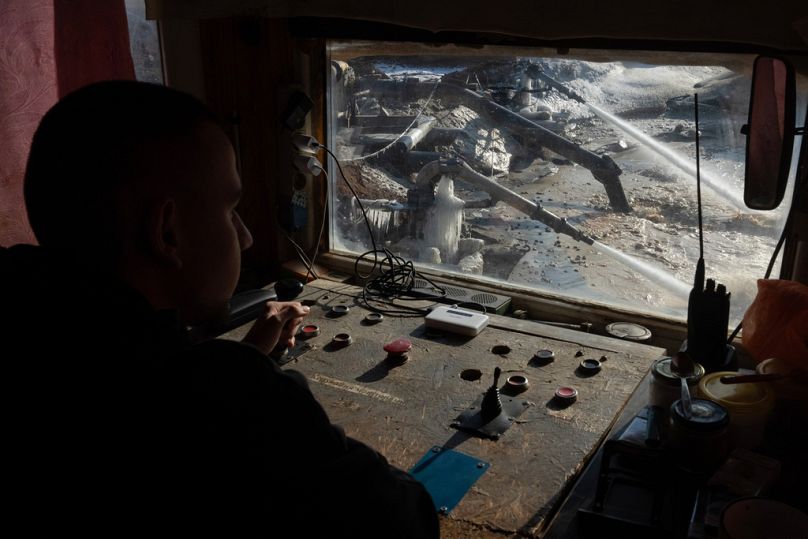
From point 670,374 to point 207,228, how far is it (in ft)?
2.62

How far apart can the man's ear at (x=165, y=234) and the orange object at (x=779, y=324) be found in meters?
1.04

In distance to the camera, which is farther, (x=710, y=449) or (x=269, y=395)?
(x=710, y=449)

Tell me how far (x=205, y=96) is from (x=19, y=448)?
1638mm

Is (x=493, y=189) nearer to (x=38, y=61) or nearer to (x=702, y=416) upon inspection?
(x=702, y=416)

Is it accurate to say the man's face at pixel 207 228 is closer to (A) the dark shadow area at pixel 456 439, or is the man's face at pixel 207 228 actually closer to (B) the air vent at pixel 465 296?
(A) the dark shadow area at pixel 456 439

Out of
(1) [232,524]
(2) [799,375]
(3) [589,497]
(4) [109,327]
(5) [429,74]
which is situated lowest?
(3) [589,497]

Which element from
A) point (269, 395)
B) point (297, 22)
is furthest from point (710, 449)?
point (297, 22)

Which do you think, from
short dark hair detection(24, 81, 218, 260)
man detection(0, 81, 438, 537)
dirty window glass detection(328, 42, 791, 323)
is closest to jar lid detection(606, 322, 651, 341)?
dirty window glass detection(328, 42, 791, 323)

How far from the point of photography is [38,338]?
1.78ft

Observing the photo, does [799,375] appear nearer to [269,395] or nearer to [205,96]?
[269,395]

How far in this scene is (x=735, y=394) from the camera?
105 cm

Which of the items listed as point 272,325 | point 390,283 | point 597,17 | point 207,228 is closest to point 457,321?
point 390,283

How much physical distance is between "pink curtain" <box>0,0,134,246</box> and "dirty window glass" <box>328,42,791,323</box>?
0.66m

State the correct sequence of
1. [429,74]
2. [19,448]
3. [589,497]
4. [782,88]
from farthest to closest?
[429,74], [782,88], [589,497], [19,448]
